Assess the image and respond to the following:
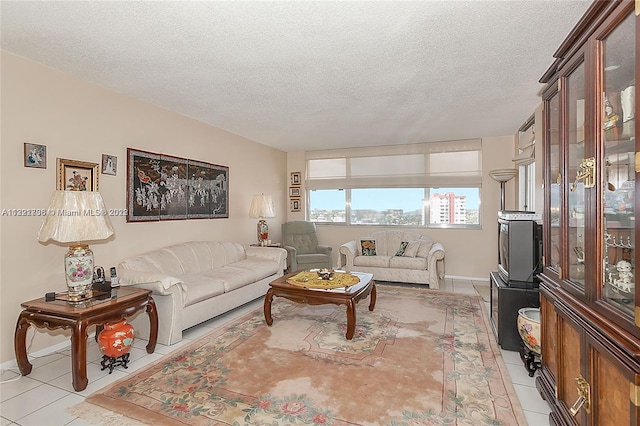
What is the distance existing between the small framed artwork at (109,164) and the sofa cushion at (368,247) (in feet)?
13.2

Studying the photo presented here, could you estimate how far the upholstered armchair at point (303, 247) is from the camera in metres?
5.83

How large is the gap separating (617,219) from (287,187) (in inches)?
250

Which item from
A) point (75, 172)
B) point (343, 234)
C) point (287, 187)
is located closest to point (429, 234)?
point (343, 234)

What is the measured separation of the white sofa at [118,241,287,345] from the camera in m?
3.15

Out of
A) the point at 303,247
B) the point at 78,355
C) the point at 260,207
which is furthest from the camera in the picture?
the point at 303,247

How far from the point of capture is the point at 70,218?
2486 millimetres

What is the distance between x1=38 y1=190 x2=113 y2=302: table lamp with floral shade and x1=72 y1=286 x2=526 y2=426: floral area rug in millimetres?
868

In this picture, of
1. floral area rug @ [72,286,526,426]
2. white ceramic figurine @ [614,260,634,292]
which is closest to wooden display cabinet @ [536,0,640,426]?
white ceramic figurine @ [614,260,634,292]

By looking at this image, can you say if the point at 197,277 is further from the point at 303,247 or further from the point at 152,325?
the point at 303,247

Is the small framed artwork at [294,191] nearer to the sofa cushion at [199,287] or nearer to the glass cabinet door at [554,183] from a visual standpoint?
the sofa cushion at [199,287]

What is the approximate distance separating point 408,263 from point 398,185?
5.78 feet

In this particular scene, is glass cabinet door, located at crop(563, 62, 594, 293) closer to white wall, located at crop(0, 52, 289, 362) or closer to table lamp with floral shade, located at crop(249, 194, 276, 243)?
white wall, located at crop(0, 52, 289, 362)

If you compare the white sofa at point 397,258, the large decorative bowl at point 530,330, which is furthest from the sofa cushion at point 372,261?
the large decorative bowl at point 530,330

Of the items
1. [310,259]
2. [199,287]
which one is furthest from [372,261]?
[199,287]
